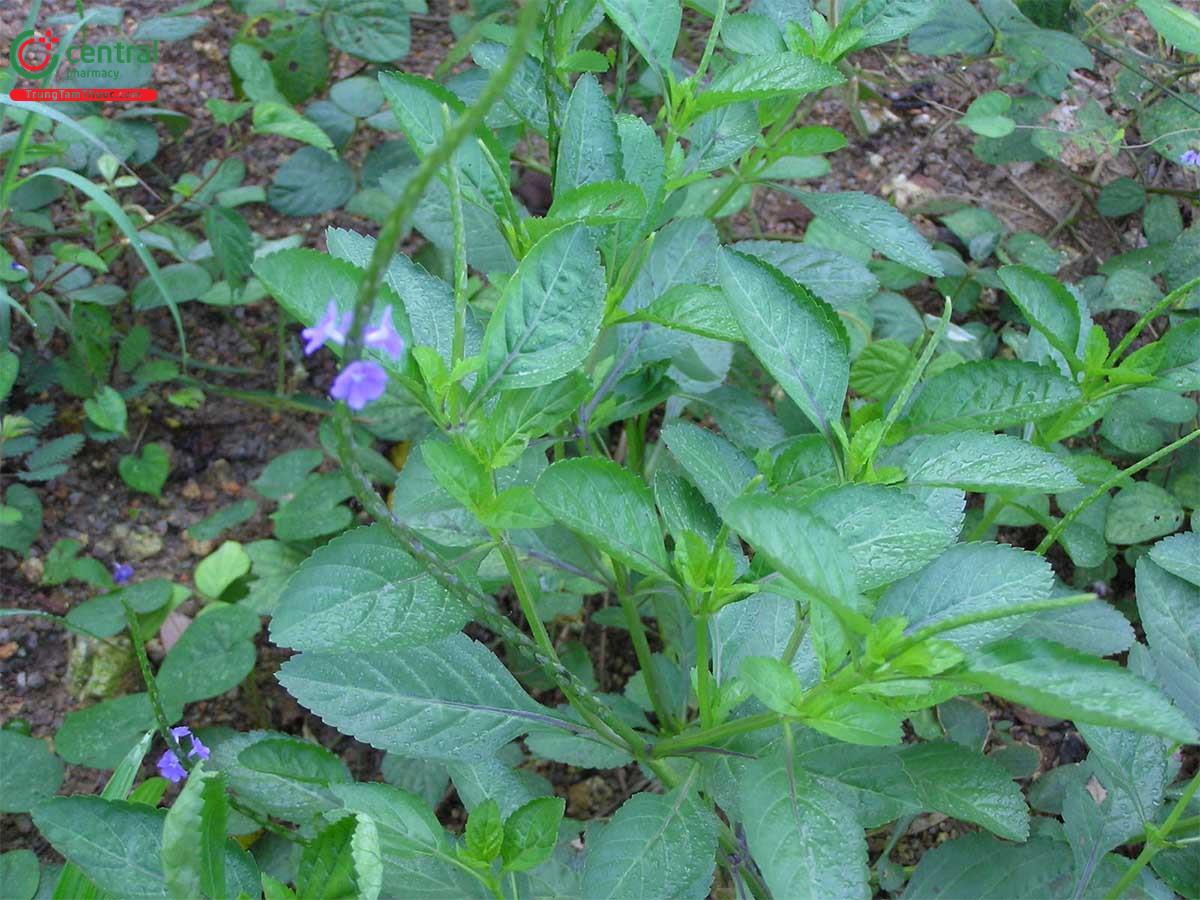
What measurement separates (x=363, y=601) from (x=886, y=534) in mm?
524

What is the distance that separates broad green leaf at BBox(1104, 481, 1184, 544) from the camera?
1.87m

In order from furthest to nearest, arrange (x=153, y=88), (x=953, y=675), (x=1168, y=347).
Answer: (x=153, y=88)
(x=1168, y=347)
(x=953, y=675)

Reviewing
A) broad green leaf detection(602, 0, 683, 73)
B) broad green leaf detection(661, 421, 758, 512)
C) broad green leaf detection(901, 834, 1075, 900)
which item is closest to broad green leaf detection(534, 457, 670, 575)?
broad green leaf detection(661, 421, 758, 512)

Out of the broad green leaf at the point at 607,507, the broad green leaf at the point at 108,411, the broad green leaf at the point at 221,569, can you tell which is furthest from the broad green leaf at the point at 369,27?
the broad green leaf at the point at 607,507

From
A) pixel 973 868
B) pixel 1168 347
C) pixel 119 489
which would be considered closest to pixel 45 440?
pixel 119 489

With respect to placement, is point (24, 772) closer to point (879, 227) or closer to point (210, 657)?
point (210, 657)

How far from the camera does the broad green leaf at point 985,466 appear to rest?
3.53 ft

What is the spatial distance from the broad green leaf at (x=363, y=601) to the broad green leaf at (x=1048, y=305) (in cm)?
82

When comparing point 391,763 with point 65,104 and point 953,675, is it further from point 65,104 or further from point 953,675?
point 65,104

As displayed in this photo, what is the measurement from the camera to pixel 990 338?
2.29 metres

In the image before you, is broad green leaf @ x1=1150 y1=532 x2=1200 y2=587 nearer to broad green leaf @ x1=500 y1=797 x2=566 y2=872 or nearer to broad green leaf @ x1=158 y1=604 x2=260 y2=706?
broad green leaf @ x1=500 y1=797 x2=566 y2=872

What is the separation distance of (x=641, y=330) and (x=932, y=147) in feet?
5.31

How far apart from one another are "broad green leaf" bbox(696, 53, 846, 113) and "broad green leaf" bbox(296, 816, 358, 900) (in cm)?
91

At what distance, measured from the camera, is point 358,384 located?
0.71 metres
